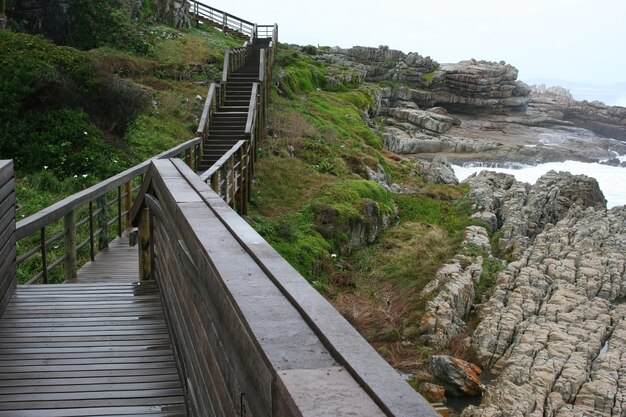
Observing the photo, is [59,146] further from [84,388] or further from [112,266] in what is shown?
[84,388]

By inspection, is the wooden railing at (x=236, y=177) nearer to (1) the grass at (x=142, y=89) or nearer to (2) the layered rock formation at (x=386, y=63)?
(1) the grass at (x=142, y=89)

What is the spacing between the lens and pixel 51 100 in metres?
13.2

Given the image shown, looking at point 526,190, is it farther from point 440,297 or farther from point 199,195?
point 199,195

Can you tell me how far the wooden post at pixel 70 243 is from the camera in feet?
21.1

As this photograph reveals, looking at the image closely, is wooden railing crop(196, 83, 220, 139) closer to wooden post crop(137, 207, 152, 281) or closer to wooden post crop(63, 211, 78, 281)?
wooden post crop(63, 211, 78, 281)

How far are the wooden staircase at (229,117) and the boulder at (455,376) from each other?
283 inches

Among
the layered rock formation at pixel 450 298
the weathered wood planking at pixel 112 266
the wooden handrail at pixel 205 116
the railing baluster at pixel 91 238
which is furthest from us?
the wooden handrail at pixel 205 116

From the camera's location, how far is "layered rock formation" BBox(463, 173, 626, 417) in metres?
8.93

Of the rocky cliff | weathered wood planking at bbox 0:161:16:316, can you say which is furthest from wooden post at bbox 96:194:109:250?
the rocky cliff

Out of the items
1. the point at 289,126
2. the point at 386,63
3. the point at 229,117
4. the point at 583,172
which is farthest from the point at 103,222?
the point at 386,63

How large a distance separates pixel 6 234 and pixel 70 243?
5.04 ft

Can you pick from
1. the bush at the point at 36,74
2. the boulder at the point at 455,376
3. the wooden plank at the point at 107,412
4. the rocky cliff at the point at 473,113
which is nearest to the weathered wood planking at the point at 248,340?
the wooden plank at the point at 107,412

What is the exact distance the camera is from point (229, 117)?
58.1 ft

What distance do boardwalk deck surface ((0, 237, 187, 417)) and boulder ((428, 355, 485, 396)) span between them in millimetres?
5624
